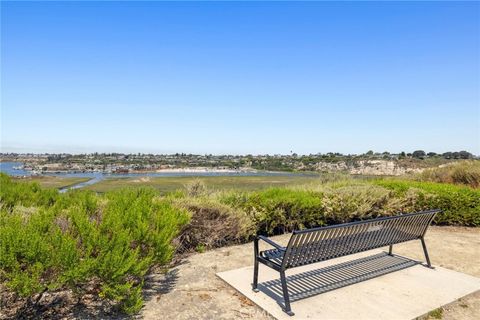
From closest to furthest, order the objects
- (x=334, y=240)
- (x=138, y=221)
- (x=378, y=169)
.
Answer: (x=138, y=221) < (x=334, y=240) < (x=378, y=169)

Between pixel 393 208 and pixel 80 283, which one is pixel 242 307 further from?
pixel 393 208

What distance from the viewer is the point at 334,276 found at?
Result: 4.82 meters

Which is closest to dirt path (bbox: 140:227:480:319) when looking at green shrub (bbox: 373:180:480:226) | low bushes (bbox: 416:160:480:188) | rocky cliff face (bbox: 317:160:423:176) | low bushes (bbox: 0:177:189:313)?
low bushes (bbox: 0:177:189:313)

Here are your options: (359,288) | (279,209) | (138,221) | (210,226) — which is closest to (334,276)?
(359,288)

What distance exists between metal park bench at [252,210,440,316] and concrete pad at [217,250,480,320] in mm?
264

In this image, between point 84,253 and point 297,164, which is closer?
point 84,253

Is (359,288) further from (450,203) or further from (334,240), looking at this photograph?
(450,203)

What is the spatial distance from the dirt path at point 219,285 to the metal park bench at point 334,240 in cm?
52

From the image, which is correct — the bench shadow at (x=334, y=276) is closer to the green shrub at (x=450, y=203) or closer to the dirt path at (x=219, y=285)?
the dirt path at (x=219, y=285)

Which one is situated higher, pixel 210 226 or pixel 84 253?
pixel 84 253

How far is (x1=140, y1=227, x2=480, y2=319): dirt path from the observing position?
149 inches

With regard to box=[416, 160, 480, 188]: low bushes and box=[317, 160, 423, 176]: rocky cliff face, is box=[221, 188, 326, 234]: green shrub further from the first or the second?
box=[317, 160, 423, 176]: rocky cliff face

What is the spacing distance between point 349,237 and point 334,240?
302 millimetres

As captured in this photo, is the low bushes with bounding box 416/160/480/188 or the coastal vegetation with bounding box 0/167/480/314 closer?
the coastal vegetation with bounding box 0/167/480/314
